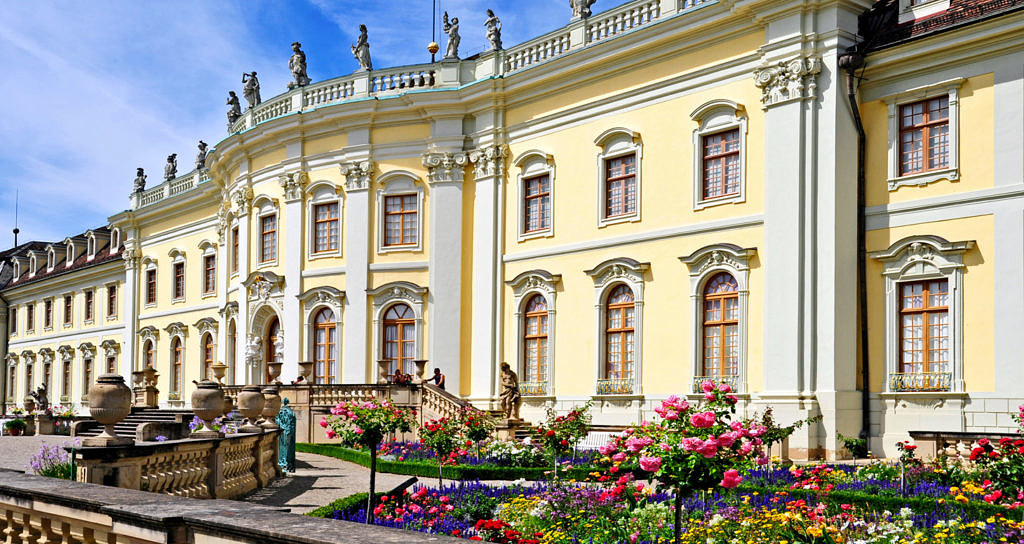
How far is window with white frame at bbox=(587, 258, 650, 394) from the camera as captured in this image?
23.0 metres

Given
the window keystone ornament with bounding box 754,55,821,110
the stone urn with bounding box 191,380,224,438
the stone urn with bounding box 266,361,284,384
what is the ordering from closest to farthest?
the stone urn with bounding box 191,380,224,438, the window keystone ornament with bounding box 754,55,821,110, the stone urn with bounding box 266,361,284,384

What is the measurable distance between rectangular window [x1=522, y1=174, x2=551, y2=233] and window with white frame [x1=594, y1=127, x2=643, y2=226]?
5.92ft

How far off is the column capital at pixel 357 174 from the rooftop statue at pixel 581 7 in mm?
7058

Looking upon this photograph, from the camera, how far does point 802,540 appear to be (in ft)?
20.6

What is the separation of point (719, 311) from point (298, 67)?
1566 cm

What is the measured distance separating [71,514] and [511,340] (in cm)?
2044

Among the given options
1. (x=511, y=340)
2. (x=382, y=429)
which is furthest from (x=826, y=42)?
(x=382, y=429)

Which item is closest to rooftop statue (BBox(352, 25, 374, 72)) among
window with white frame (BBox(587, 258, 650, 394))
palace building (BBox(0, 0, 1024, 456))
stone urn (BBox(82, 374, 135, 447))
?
palace building (BBox(0, 0, 1024, 456))

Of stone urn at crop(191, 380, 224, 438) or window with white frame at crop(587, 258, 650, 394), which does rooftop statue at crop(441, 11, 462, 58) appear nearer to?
window with white frame at crop(587, 258, 650, 394)

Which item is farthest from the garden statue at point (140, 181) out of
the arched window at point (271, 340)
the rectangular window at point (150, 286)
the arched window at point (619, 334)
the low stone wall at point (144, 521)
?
the low stone wall at point (144, 521)

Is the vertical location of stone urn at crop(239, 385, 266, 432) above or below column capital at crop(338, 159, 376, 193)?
below

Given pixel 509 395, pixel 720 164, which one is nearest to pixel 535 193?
pixel 509 395

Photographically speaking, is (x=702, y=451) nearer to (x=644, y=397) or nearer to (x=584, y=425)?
(x=584, y=425)

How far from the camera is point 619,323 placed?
77.5ft
